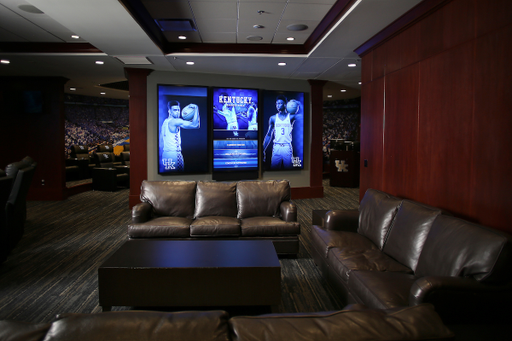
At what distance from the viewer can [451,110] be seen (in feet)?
10.1

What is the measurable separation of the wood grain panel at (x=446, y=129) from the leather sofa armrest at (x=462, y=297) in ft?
3.86

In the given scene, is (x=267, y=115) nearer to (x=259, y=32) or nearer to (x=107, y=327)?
(x=259, y=32)

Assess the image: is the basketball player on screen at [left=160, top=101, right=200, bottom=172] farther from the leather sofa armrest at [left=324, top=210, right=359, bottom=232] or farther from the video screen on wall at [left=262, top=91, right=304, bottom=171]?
the leather sofa armrest at [left=324, top=210, right=359, bottom=232]

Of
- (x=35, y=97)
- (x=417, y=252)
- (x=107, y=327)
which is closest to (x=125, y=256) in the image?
(x=107, y=327)

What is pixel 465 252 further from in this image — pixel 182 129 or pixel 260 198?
pixel 182 129

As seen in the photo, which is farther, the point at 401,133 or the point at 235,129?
the point at 235,129

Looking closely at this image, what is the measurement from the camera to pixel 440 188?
10.8ft

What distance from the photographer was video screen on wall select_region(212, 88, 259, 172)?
7.25m

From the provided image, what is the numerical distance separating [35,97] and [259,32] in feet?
19.3

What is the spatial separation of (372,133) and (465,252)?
2.96 m

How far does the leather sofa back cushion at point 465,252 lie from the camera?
1.90 metres

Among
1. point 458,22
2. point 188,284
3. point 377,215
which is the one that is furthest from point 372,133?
point 188,284

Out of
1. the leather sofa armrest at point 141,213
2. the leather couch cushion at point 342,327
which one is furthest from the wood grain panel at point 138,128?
the leather couch cushion at point 342,327

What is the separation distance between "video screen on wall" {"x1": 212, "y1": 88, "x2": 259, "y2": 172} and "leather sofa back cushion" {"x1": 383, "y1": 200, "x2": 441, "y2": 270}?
4.82 meters
